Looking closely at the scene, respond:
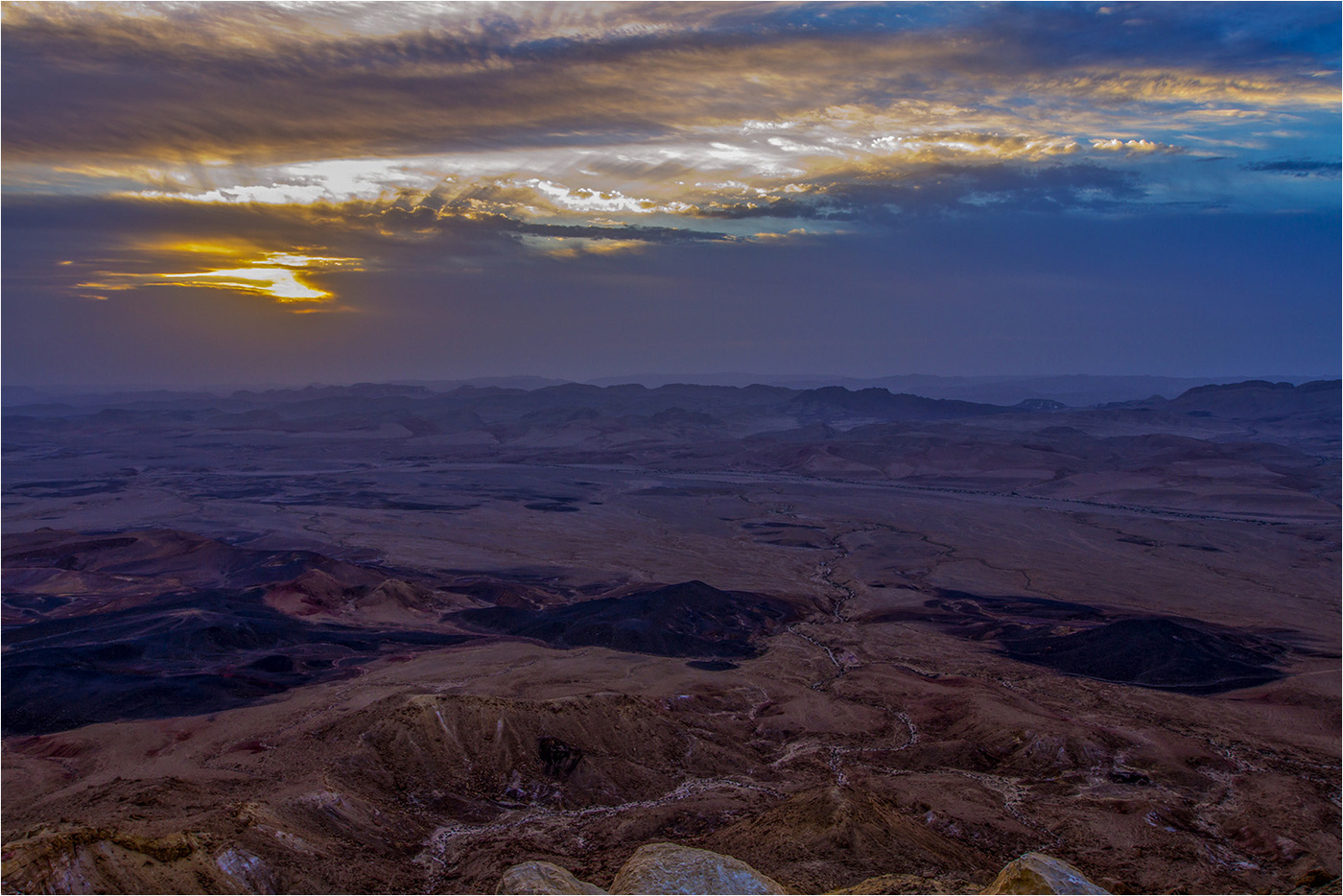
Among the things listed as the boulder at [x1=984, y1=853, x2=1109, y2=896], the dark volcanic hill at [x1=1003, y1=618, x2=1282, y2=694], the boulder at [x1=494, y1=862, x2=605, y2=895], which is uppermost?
the boulder at [x1=984, y1=853, x2=1109, y2=896]

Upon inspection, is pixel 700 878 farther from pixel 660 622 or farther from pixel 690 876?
pixel 660 622

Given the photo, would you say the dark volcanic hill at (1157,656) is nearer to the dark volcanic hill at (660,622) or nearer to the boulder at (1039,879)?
the dark volcanic hill at (660,622)

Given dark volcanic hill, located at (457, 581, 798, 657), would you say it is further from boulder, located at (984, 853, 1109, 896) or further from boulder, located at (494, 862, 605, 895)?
boulder, located at (984, 853, 1109, 896)

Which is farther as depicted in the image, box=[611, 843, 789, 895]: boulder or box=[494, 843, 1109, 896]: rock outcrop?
box=[611, 843, 789, 895]: boulder

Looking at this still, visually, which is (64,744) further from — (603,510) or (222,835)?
(603,510)

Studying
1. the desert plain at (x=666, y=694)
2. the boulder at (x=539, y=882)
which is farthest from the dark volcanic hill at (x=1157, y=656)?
the boulder at (x=539, y=882)

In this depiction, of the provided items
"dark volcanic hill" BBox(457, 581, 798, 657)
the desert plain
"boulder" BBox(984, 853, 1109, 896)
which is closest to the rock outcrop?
"boulder" BBox(984, 853, 1109, 896)

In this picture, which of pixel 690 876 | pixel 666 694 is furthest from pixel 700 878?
pixel 666 694

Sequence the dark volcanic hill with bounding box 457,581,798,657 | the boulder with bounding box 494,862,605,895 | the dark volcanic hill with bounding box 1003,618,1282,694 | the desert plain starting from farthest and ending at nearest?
the dark volcanic hill with bounding box 457,581,798,657
the dark volcanic hill with bounding box 1003,618,1282,694
the desert plain
the boulder with bounding box 494,862,605,895
